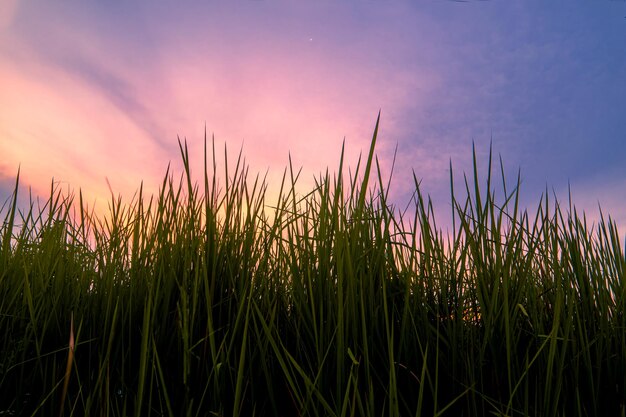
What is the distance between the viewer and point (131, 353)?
1.37 m

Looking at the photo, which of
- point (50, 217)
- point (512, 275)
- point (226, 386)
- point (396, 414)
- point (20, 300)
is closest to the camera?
point (396, 414)

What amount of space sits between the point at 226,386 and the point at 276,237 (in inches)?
18.6

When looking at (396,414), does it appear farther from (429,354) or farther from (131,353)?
(131,353)

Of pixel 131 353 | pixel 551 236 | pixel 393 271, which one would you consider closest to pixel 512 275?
pixel 551 236

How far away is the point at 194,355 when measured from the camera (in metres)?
1.26

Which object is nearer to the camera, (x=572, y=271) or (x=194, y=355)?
(x=194, y=355)

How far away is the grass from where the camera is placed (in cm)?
118

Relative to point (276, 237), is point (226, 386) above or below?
below

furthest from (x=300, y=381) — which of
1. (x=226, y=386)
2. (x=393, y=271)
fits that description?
(x=393, y=271)

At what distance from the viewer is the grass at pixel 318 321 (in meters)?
1.18

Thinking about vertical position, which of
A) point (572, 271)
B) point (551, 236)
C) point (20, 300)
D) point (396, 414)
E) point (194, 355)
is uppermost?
point (551, 236)

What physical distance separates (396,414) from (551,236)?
0.89 metres

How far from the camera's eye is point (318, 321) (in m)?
1.33

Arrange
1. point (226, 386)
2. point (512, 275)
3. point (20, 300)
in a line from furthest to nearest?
point (20, 300)
point (512, 275)
point (226, 386)
